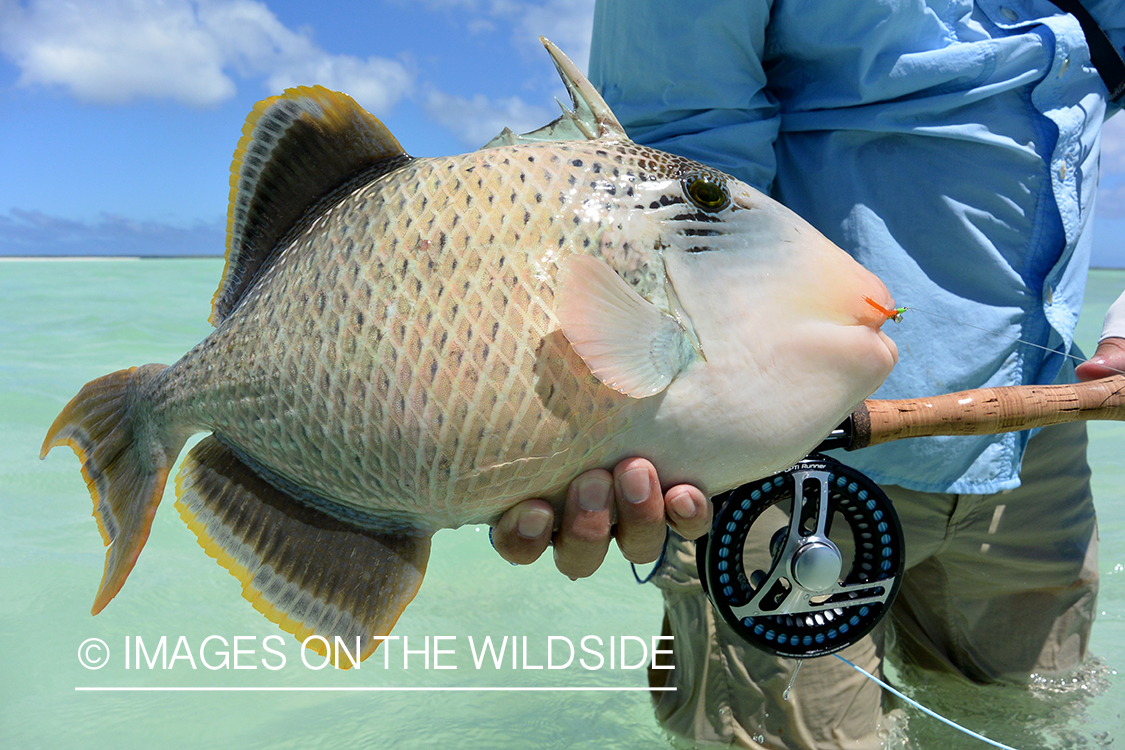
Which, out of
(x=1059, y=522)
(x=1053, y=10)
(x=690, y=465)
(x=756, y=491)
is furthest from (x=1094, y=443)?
(x=690, y=465)

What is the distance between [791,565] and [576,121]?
86 cm

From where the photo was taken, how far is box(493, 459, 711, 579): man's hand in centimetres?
110

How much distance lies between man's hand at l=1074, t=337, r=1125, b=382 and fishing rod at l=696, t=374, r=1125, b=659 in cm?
7

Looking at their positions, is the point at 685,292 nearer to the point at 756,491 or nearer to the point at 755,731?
the point at 756,491

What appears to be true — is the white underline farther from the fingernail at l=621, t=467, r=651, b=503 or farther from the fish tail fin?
the fingernail at l=621, t=467, r=651, b=503

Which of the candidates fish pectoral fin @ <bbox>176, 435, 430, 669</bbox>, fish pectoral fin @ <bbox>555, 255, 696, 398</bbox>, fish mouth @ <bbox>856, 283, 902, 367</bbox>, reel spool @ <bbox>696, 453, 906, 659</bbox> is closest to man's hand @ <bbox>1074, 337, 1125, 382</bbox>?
reel spool @ <bbox>696, 453, 906, 659</bbox>

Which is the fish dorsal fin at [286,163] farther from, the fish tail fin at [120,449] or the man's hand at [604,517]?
the man's hand at [604,517]

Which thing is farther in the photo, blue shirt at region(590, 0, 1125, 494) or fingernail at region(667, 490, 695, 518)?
blue shirt at region(590, 0, 1125, 494)

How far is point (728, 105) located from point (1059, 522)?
55.4 inches

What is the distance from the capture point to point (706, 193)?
109 centimetres

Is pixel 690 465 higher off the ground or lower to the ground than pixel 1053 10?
lower

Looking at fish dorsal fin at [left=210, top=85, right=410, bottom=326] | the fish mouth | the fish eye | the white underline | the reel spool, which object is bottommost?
the white underline

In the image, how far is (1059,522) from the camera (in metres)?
1.97

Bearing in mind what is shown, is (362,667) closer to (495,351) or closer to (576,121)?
(495,351)
